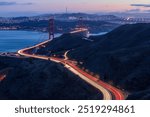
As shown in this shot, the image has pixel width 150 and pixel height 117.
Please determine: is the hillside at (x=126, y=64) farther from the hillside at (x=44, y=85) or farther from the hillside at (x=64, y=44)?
the hillside at (x=64, y=44)

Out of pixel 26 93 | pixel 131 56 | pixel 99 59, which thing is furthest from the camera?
pixel 99 59

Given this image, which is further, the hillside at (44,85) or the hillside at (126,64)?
the hillside at (126,64)

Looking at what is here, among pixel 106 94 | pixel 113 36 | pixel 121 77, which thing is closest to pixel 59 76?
pixel 121 77

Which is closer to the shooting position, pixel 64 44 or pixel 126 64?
pixel 126 64

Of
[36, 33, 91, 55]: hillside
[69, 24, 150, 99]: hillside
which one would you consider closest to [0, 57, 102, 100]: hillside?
[69, 24, 150, 99]: hillside

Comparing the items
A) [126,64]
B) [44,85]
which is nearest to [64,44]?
[126,64]

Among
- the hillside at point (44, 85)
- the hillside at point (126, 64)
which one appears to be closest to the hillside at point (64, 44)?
the hillside at point (126, 64)

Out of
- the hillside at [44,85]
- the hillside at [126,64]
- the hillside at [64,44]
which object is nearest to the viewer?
the hillside at [44,85]

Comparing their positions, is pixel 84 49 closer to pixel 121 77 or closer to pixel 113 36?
pixel 113 36

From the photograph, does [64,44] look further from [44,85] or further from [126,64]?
[44,85]
